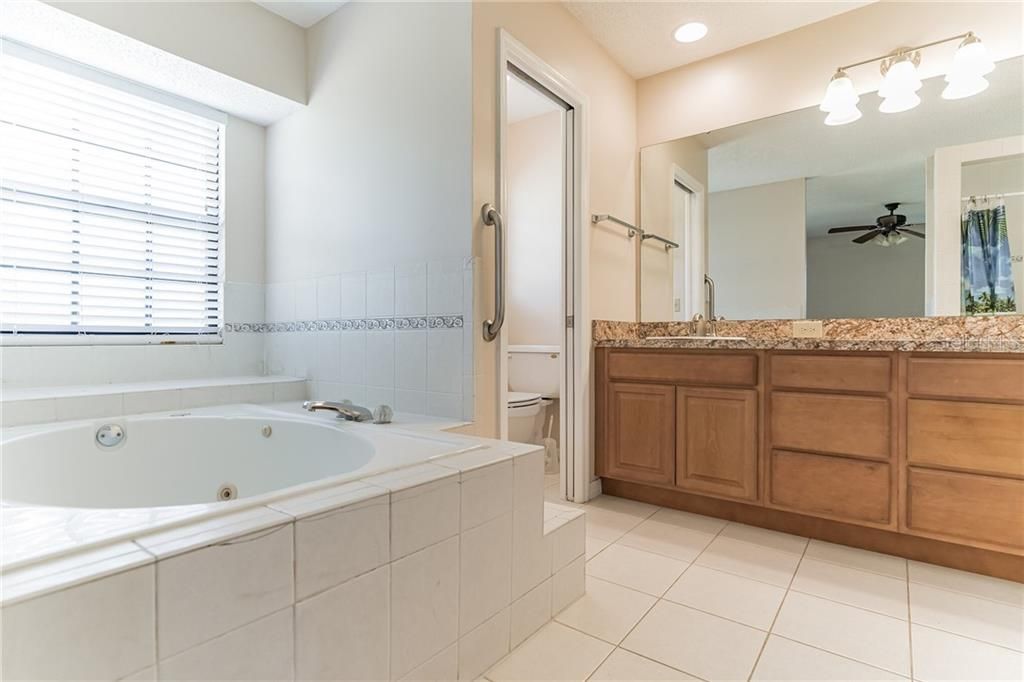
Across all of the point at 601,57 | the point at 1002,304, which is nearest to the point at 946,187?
the point at 1002,304

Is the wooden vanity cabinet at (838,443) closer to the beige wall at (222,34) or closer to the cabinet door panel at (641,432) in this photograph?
the cabinet door panel at (641,432)

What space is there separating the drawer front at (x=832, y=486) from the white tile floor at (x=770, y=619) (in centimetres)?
16

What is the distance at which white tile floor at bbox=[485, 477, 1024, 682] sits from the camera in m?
1.22

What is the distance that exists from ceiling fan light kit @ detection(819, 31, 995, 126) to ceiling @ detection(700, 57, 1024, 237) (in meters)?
0.03

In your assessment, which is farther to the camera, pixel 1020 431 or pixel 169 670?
pixel 1020 431

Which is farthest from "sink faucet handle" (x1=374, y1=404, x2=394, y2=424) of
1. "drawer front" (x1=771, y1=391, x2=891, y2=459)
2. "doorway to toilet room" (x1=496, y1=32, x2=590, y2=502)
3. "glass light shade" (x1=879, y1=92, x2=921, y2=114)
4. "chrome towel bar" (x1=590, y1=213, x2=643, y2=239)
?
"glass light shade" (x1=879, y1=92, x2=921, y2=114)

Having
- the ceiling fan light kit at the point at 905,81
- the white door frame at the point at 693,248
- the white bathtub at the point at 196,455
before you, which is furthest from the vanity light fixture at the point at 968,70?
the white bathtub at the point at 196,455

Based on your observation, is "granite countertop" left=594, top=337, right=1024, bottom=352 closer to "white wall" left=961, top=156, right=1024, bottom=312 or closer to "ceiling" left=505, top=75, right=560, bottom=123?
"white wall" left=961, top=156, right=1024, bottom=312

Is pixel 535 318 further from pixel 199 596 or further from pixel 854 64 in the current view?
pixel 199 596

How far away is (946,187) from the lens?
212cm

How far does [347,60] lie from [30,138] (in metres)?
1.35

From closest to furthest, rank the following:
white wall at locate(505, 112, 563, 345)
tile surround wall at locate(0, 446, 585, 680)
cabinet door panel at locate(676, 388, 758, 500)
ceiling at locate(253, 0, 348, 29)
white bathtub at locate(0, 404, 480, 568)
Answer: tile surround wall at locate(0, 446, 585, 680), white bathtub at locate(0, 404, 480, 568), cabinet door panel at locate(676, 388, 758, 500), ceiling at locate(253, 0, 348, 29), white wall at locate(505, 112, 563, 345)

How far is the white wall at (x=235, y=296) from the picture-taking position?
91.8 inches

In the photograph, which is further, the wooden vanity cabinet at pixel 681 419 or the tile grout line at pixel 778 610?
the wooden vanity cabinet at pixel 681 419
